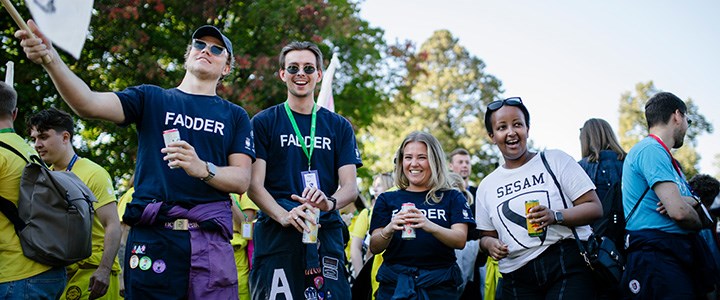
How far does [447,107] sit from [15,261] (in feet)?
110

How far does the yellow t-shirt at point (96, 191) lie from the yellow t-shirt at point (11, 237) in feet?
3.56

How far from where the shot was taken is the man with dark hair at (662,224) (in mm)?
4922

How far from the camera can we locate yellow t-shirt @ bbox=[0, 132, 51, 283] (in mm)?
4137

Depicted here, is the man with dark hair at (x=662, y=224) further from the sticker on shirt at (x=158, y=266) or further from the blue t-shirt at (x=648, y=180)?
the sticker on shirt at (x=158, y=266)

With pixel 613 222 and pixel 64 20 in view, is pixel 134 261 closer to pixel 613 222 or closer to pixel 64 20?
pixel 64 20

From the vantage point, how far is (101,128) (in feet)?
40.2

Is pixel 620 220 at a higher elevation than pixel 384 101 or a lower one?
lower

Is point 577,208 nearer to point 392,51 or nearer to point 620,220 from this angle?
point 620,220

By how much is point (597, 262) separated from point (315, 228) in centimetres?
194

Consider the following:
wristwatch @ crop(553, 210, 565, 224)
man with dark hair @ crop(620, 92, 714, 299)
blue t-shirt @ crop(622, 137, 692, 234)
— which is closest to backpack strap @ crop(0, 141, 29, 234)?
wristwatch @ crop(553, 210, 565, 224)

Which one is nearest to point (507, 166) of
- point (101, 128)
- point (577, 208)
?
point (577, 208)

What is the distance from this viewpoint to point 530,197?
468 centimetres

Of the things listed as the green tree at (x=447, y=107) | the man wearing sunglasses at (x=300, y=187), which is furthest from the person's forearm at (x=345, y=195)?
the green tree at (x=447, y=107)

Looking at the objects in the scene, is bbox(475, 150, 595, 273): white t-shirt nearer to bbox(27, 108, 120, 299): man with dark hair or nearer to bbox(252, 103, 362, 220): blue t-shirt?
bbox(252, 103, 362, 220): blue t-shirt
